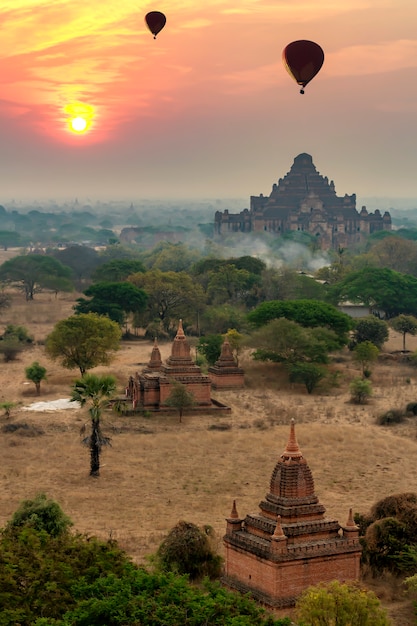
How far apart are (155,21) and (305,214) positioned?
134299 mm

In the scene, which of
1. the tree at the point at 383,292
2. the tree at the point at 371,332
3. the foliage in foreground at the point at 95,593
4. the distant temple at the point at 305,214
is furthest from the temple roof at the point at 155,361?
the distant temple at the point at 305,214

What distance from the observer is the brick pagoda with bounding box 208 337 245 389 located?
57750 mm

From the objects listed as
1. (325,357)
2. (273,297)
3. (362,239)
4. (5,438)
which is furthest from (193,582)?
(362,239)

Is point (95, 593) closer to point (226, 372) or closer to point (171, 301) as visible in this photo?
point (226, 372)

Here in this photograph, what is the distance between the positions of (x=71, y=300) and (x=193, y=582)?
79.9 metres

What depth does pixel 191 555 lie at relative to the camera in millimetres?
28219

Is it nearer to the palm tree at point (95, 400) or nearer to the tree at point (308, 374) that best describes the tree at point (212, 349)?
the tree at point (308, 374)

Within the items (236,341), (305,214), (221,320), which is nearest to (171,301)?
(221,320)

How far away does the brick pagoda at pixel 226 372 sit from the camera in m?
57.8

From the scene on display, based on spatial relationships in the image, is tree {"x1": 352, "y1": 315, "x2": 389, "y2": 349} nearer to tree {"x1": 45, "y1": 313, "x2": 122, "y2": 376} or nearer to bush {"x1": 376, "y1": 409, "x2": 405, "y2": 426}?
tree {"x1": 45, "y1": 313, "x2": 122, "y2": 376}

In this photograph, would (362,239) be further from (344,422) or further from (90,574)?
(90,574)

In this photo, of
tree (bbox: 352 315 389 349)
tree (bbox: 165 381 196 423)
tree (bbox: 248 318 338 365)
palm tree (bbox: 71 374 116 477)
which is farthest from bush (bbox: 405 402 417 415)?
tree (bbox: 352 315 389 349)

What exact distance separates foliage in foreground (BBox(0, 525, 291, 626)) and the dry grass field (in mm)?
5317

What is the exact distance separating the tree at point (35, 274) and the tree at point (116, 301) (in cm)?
2551
